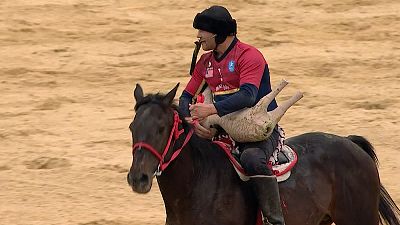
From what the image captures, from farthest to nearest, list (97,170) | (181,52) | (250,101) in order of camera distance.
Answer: (181,52) < (97,170) < (250,101)

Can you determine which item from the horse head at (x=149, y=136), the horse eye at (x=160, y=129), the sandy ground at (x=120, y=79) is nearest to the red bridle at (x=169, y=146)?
the horse head at (x=149, y=136)

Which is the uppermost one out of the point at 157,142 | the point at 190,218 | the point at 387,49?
the point at 157,142

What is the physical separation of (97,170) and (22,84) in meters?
3.53

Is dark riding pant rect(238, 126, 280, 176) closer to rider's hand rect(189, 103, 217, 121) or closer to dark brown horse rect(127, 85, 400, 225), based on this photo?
dark brown horse rect(127, 85, 400, 225)

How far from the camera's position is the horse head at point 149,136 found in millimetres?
6467

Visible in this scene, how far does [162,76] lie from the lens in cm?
1453

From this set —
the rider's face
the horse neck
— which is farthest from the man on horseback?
the horse neck

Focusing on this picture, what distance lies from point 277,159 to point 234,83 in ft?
2.19

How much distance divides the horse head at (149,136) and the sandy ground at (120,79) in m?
3.19

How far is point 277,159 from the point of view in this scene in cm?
750

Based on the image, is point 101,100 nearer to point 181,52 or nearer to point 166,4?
point 181,52

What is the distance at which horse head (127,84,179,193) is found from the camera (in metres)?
6.47

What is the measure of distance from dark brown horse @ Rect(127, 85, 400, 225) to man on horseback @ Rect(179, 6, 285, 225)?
16 centimetres

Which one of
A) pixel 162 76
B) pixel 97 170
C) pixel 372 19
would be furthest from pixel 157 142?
pixel 372 19
